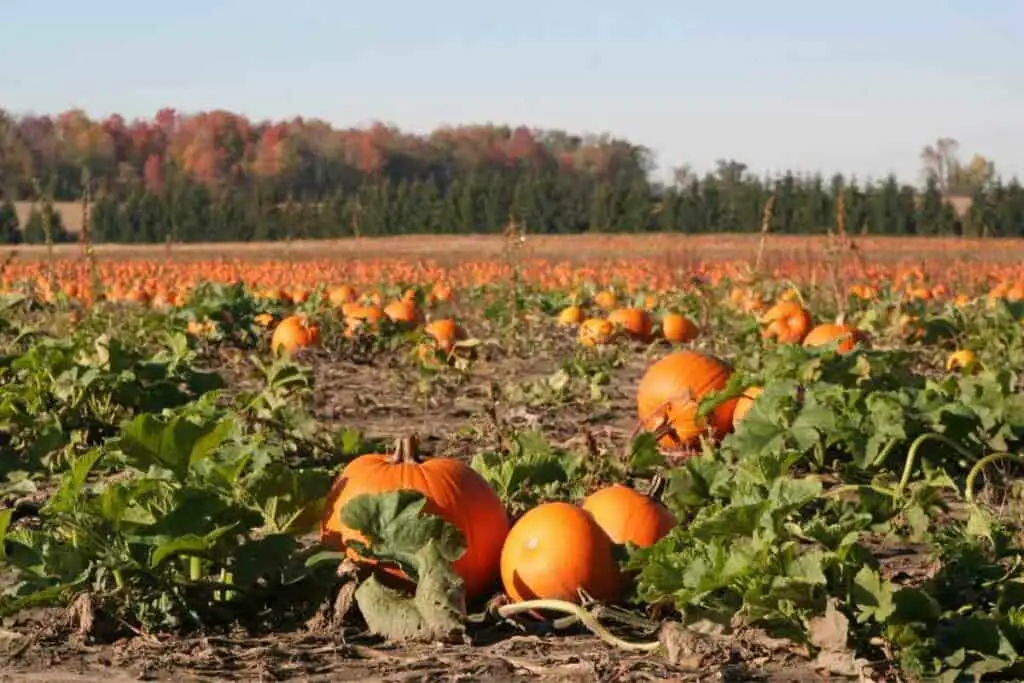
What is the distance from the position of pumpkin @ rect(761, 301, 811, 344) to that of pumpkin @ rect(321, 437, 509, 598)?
478 cm

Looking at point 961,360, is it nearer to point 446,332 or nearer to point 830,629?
point 446,332

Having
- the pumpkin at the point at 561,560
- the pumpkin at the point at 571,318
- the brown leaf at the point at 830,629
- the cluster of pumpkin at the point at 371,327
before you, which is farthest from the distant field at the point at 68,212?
the brown leaf at the point at 830,629

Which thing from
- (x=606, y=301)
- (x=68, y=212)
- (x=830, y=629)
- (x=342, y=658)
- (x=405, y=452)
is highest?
(x=68, y=212)

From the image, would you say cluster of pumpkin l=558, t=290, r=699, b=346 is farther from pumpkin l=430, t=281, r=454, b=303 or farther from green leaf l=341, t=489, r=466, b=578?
green leaf l=341, t=489, r=466, b=578

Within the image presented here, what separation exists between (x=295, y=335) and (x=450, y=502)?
6190 mm

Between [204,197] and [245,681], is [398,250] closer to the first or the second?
[204,197]

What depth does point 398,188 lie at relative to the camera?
4975cm

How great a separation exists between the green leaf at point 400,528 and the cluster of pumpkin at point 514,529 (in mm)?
69

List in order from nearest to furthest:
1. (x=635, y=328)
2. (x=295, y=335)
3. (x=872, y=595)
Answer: (x=872, y=595)
(x=295, y=335)
(x=635, y=328)

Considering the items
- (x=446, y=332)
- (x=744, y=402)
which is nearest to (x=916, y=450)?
(x=744, y=402)

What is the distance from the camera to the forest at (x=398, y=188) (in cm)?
4134

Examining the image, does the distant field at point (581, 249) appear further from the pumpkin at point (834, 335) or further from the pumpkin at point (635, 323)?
the pumpkin at point (834, 335)

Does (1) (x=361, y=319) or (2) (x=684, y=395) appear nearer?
(2) (x=684, y=395)

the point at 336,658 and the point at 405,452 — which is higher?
the point at 405,452
